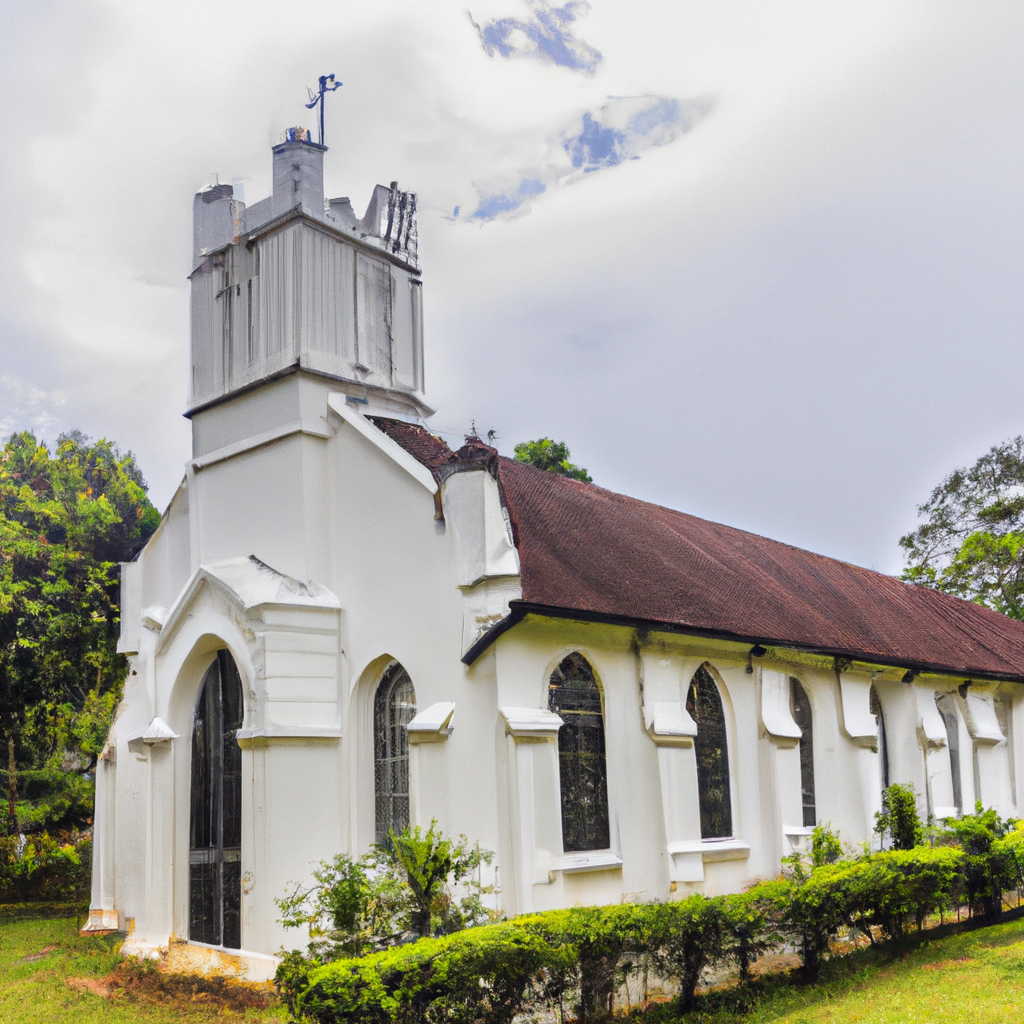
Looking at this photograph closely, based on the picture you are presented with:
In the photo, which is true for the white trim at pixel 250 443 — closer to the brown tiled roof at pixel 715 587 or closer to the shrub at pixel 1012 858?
the brown tiled roof at pixel 715 587

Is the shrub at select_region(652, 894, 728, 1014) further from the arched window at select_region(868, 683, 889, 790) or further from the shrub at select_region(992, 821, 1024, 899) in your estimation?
the arched window at select_region(868, 683, 889, 790)

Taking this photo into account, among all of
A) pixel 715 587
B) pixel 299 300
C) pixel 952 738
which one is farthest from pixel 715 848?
pixel 299 300

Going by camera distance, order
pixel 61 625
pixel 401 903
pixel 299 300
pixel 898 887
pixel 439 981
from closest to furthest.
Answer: pixel 439 981 < pixel 401 903 < pixel 898 887 < pixel 299 300 < pixel 61 625

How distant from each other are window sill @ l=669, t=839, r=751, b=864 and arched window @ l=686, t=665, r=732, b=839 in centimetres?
23

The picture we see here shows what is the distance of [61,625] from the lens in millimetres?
20750

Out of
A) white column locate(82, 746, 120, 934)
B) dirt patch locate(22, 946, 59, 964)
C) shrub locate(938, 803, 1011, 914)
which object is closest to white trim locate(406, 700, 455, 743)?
shrub locate(938, 803, 1011, 914)

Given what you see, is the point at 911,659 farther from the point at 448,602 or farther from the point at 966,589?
the point at 966,589

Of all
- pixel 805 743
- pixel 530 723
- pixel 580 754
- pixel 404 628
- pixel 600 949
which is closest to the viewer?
pixel 600 949

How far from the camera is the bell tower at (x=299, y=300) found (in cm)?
1455

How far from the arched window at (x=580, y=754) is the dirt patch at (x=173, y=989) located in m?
3.69

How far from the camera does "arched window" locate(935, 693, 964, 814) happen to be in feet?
63.7

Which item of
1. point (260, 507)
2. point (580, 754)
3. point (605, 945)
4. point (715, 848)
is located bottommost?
point (605, 945)

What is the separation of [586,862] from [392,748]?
2742 mm

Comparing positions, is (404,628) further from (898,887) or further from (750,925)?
(898,887)
